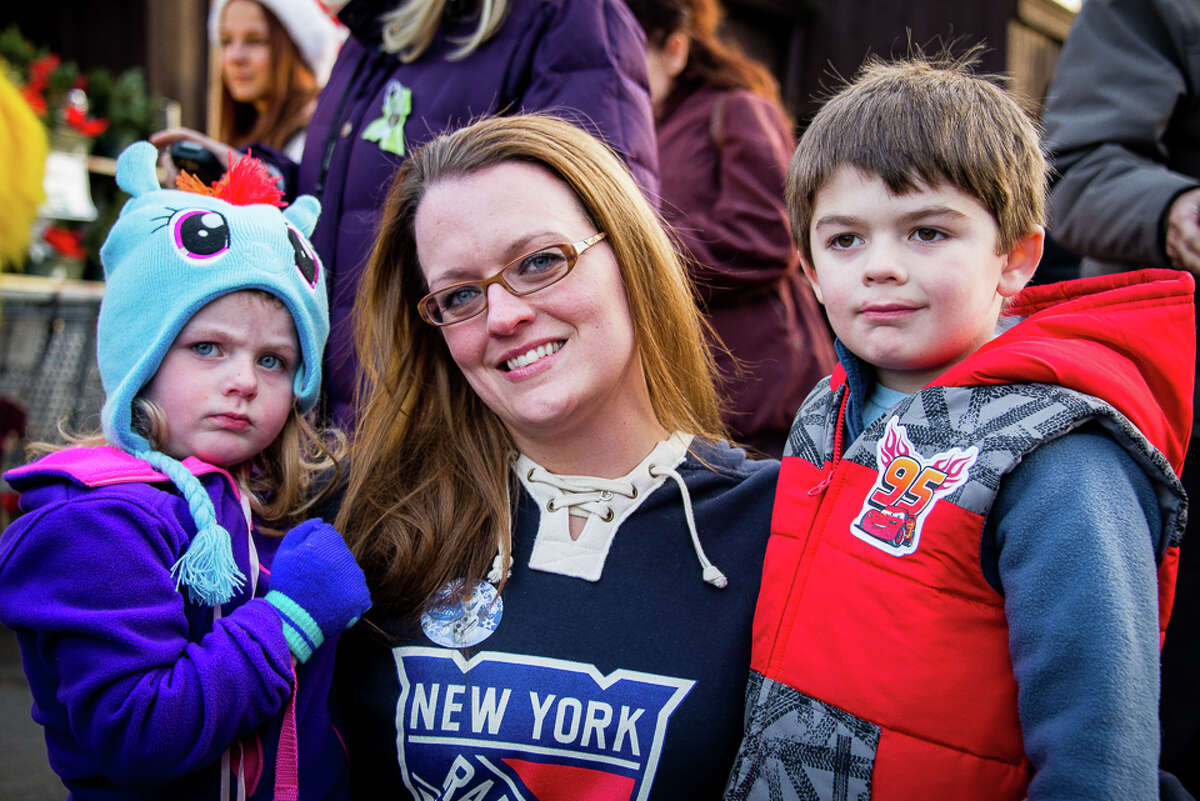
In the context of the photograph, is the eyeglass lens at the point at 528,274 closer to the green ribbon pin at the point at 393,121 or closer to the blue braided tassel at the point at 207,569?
the blue braided tassel at the point at 207,569

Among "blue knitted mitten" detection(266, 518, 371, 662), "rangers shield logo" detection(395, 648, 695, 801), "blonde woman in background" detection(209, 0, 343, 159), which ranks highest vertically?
"blonde woman in background" detection(209, 0, 343, 159)

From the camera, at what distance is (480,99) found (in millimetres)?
2230

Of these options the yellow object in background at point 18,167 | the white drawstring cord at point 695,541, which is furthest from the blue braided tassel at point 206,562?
the yellow object in background at point 18,167

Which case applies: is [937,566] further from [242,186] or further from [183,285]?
[242,186]

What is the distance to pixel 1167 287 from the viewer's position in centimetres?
138

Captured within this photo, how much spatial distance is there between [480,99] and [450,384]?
0.73 meters

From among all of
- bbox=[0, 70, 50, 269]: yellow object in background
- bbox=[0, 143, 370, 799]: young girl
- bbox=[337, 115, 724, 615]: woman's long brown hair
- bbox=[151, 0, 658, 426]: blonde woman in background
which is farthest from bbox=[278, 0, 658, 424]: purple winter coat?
bbox=[0, 70, 50, 269]: yellow object in background

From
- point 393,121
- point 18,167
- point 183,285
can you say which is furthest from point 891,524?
point 18,167

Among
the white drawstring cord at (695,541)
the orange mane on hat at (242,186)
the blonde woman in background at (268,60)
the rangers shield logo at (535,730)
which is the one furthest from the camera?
the blonde woman in background at (268,60)

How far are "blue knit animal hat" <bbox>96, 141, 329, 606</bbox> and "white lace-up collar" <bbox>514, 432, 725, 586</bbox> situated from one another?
471mm

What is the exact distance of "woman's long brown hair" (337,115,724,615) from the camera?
5.59ft

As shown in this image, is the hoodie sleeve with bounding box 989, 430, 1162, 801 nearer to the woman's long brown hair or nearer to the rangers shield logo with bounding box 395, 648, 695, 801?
the rangers shield logo with bounding box 395, 648, 695, 801

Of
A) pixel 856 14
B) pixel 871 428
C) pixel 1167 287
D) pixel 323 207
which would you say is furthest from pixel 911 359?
pixel 856 14

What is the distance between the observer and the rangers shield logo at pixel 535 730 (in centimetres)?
151
